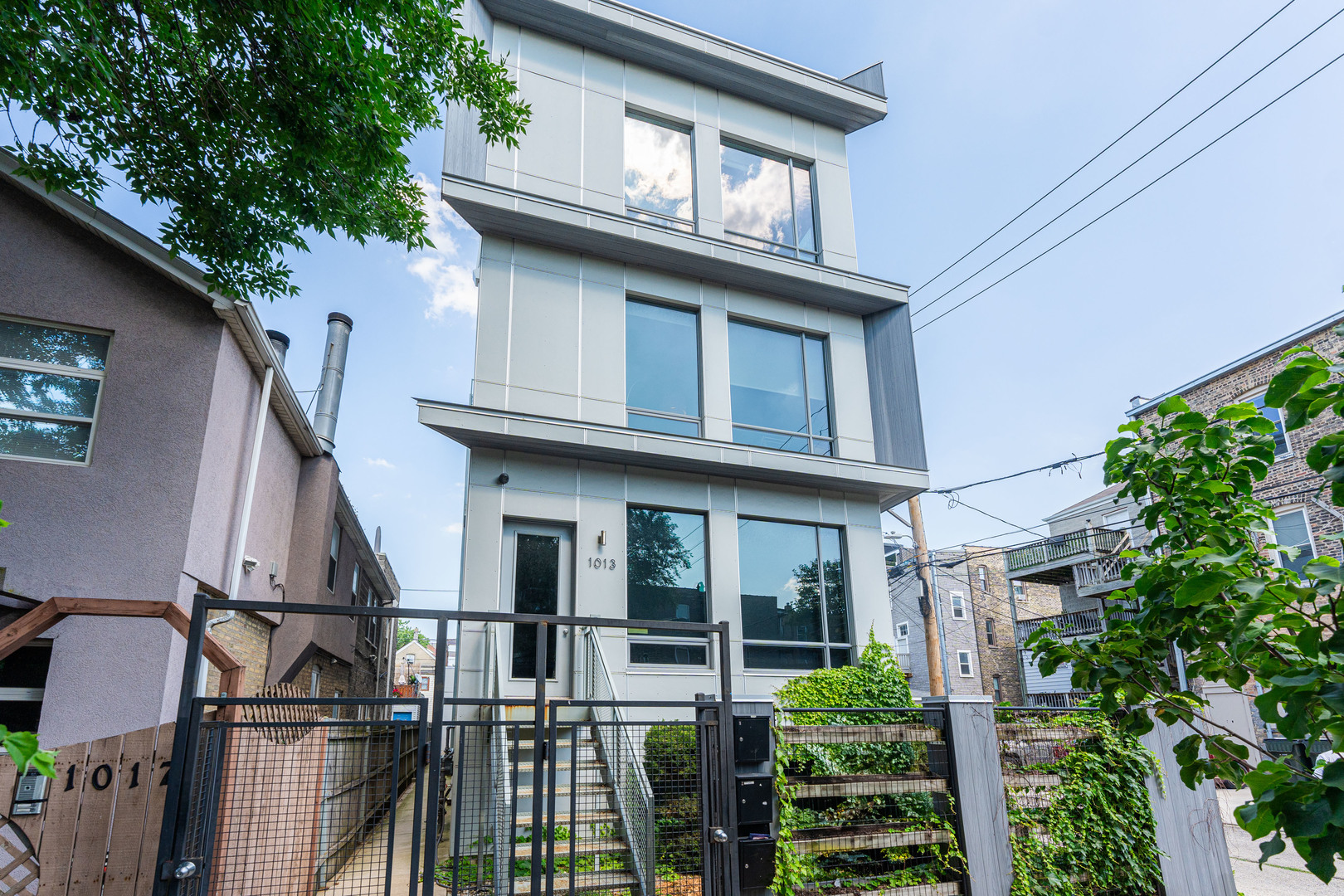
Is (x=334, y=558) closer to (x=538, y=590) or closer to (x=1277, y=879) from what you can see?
(x=538, y=590)

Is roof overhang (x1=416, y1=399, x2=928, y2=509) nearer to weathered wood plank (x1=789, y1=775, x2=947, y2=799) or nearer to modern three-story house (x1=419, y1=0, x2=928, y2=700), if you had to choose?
modern three-story house (x1=419, y1=0, x2=928, y2=700)

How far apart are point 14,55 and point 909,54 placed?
14.0 meters

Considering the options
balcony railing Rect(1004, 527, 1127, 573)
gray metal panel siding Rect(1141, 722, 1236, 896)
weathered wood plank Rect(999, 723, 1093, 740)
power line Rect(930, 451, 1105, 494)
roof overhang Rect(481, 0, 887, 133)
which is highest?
roof overhang Rect(481, 0, 887, 133)

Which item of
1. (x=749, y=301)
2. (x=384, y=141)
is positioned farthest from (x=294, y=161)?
(x=749, y=301)

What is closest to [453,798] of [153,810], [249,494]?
[153,810]

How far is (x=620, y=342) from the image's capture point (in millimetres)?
10797

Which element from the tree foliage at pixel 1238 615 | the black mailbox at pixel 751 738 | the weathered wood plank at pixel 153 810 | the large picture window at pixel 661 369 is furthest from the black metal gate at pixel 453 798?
the large picture window at pixel 661 369

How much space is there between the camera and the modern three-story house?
32.0ft

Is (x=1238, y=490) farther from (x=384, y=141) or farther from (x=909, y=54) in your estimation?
(x=909, y=54)

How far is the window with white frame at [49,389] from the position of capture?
714 centimetres

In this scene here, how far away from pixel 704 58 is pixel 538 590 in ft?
28.7

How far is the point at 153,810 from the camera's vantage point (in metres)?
5.65

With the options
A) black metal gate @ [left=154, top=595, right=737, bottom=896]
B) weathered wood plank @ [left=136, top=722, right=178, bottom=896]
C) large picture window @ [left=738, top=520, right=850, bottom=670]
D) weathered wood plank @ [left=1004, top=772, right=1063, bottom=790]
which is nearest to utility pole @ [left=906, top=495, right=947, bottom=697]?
large picture window @ [left=738, top=520, right=850, bottom=670]

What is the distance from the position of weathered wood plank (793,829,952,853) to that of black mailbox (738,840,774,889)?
12.1 inches
